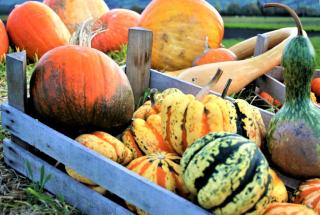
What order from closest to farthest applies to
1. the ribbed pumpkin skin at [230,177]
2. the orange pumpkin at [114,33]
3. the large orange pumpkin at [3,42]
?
the ribbed pumpkin skin at [230,177] → the large orange pumpkin at [3,42] → the orange pumpkin at [114,33]

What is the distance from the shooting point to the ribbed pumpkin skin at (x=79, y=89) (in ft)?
8.77

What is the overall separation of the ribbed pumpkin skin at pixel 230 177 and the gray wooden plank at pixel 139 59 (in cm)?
129

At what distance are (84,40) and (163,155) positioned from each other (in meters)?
0.90

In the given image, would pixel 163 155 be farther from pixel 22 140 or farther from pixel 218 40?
pixel 218 40

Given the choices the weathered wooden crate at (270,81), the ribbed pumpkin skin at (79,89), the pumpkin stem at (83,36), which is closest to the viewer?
the ribbed pumpkin skin at (79,89)

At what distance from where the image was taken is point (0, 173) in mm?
2898

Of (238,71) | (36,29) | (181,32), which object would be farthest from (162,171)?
(36,29)

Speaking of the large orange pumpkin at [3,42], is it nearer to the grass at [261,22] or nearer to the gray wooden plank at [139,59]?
the gray wooden plank at [139,59]

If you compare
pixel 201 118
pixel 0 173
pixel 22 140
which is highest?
pixel 201 118

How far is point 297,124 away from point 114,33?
291 centimetres

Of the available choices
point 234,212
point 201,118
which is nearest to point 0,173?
point 201,118

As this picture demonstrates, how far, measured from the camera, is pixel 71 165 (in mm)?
2547

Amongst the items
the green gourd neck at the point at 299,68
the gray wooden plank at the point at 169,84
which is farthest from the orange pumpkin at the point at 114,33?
the green gourd neck at the point at 299,68

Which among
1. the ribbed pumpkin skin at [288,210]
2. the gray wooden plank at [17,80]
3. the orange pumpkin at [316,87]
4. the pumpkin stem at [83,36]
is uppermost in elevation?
the pumpkin stem at [83,36]
